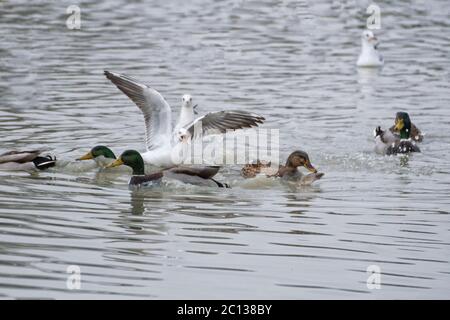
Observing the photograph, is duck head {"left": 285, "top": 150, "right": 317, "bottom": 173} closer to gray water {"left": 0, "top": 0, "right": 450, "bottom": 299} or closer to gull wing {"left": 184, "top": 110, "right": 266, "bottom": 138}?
gray water {"left": 0, "top": 0, "right": 450, "bottom": 299}

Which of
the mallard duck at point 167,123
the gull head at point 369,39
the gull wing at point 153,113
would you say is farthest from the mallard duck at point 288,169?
the gull head at point 369,39

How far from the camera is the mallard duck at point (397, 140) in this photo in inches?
609

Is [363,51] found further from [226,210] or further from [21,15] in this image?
[226,210]

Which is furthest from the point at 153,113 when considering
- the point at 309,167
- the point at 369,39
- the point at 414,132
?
the point at 369,39

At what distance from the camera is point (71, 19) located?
27016 millimetres

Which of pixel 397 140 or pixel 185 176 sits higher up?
pixel 397 140

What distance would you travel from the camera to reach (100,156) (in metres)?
14.4

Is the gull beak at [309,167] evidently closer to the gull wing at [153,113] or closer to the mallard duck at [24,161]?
the gull wing at [153,113]

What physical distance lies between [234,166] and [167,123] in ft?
3.50

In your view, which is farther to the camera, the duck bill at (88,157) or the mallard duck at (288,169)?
the duck bill at (88,157)

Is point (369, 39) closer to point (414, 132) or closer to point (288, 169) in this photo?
point (414, 132)

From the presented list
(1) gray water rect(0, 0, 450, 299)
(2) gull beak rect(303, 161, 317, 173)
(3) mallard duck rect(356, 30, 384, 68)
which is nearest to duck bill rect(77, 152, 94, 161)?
(1) gray water rect(0, 0, 450, 299)

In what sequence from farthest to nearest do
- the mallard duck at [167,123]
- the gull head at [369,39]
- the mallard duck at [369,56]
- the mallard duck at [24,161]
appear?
1. the gull head at [369,39]
2. the mallard duck at [369,56]
3. the mallard duck at [167,123]
4. the mallard duck at [24,161]

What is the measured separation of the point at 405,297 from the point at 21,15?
2059cm
